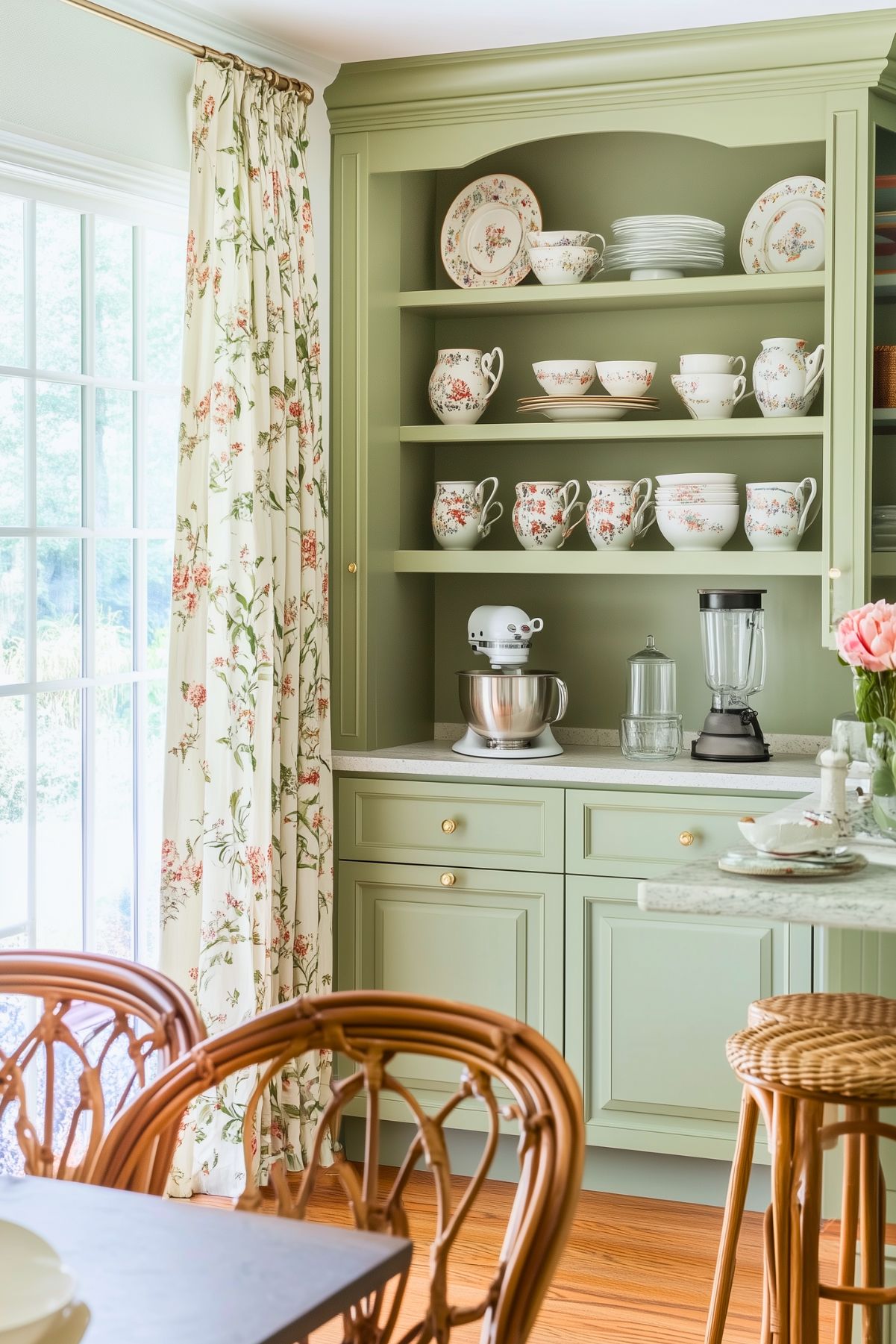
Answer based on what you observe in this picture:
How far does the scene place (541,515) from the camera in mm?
3656

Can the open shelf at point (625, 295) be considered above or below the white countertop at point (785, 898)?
above

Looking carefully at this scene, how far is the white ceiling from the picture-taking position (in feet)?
10.3

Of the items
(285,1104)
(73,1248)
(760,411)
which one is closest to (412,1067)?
(285,1104)

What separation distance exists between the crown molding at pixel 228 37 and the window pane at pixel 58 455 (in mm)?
778

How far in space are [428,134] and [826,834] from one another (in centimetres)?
216

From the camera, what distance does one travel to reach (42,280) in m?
2.91

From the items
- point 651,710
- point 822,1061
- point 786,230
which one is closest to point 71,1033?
point 822,1061

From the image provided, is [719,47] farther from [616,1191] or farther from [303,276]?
[616,1191]

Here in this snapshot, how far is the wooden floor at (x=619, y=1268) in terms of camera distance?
2.76 metres

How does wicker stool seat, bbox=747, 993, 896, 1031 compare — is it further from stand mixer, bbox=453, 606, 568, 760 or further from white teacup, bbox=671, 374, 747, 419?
white teacup, bbox=671, 374, 747, 419

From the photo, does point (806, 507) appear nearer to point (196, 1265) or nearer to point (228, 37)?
point (228, 37)

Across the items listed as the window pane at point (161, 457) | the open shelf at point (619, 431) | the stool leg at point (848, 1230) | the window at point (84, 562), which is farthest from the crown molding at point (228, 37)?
the stool leg at point (848, 1230)

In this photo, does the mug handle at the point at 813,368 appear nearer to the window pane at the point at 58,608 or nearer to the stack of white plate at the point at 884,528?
the stack of white plate at the point at 884,528

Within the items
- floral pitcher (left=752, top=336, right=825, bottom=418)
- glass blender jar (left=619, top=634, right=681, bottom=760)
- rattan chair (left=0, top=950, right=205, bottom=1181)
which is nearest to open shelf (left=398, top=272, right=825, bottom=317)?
floral pitcher (left=752, top=336, right=825, bottom=418)
